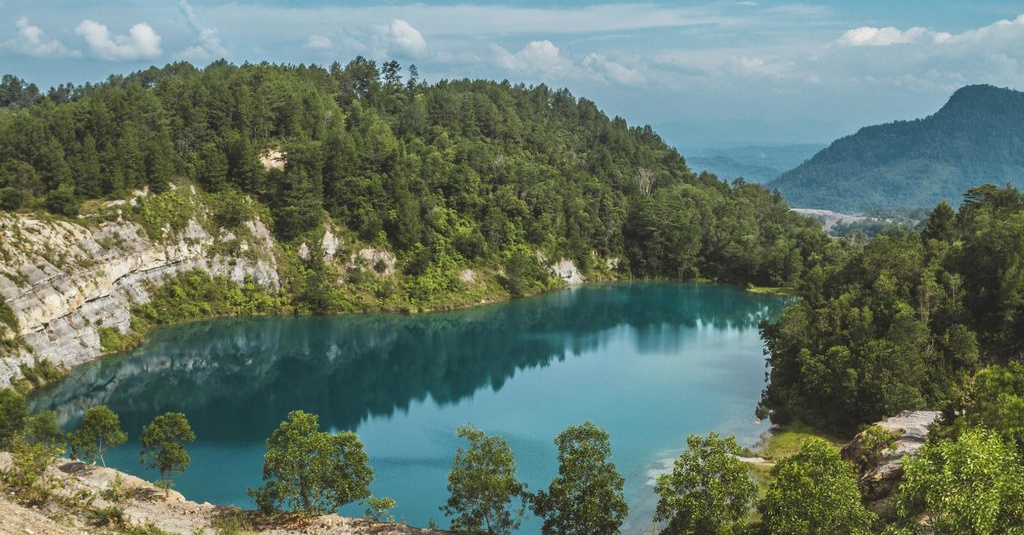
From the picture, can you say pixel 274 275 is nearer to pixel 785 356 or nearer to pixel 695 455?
pixel 785 356

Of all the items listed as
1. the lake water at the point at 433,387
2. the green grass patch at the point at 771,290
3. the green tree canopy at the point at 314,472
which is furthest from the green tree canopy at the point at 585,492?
the green grass patch at the point at 771,290

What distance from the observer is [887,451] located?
3491 centimetres

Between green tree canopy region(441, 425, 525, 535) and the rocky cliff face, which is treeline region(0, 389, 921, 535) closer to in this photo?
green tree canopy region(441, 425, 525, 535)

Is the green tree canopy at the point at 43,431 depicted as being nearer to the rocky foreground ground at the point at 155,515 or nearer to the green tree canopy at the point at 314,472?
the rocky foreground ground at the point at 155,515

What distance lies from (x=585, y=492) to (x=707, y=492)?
4.32 metres

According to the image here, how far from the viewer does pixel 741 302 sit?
9506cm

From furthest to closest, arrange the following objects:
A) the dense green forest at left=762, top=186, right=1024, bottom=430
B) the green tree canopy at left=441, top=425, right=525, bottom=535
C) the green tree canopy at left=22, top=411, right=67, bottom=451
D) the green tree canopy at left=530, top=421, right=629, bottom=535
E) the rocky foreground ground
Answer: the dense green forest at left=762, top=186, right=1024, bottom=430
the green tree canopy at left=22, top=411, right=67, bottom=451
the green tree canopy at left=441, top=425, right=525, bottom=535
the rocky foreground ground
the green tree canopy at left=530, top=421, right=629, bottom=535

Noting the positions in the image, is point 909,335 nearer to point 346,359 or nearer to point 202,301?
point 346,359

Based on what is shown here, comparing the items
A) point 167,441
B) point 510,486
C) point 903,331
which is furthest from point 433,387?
point 903,331

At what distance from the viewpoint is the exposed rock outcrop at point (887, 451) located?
Answer: 31.9m

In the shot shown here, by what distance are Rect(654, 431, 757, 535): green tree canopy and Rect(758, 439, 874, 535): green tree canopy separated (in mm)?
1132

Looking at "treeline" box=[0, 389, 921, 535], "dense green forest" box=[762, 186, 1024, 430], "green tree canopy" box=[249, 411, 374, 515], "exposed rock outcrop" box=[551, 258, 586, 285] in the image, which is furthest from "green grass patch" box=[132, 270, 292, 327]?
"dense green forest" box=[762, 186, 1024, 430]

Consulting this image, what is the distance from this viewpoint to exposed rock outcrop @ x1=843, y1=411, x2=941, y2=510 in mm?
31906

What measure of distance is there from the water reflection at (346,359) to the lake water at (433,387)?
0.20 meters
